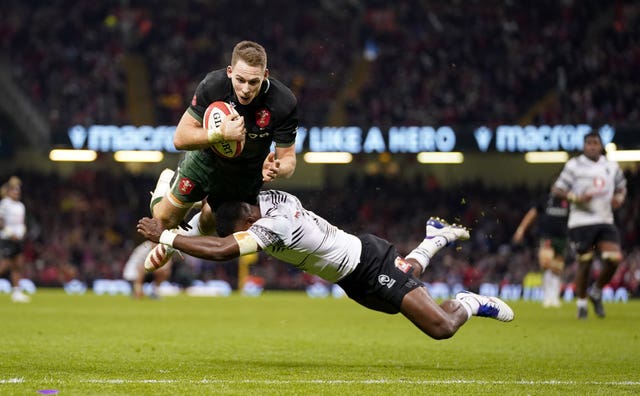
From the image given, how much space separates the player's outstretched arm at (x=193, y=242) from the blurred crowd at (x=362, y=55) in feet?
70.6

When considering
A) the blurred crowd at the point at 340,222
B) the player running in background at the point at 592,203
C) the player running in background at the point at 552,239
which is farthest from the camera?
the blurred crowd at the point at 340,222

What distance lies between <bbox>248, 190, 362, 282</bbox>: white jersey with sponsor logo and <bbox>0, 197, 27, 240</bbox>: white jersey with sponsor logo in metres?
12.6

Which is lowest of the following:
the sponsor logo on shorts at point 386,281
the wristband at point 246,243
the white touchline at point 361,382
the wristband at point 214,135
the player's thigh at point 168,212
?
the white touchline at point 361,382

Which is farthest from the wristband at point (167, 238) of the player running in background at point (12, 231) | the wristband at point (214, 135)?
the player running in background at point (12, 231)

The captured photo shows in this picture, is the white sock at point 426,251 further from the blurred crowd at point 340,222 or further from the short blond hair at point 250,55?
the blurred crowd at point 340,222

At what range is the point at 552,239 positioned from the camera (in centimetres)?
1853

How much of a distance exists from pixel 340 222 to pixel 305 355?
2225 centimetres

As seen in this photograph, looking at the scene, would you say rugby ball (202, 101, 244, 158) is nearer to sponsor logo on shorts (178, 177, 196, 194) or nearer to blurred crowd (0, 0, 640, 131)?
sponsor logo on shorts (178, 177, 196, 194)

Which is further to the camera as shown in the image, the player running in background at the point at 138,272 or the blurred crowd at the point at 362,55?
the blurred crowd at the point at 362,55

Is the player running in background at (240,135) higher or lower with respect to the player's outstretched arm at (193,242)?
higher

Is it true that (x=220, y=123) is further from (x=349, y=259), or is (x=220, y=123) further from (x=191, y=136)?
(x=349, y=259)

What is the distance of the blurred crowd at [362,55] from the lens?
2977 centimetres

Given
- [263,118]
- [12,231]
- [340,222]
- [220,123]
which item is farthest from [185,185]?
[340,222]

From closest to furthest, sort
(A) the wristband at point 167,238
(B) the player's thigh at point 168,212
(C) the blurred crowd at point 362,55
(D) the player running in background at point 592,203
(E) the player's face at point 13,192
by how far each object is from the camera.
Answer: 1. (A) the wristband at point 167,238
2. (B) the player's thigh at point 168,212
3. (D) the player running in background at point 592,203
4. (E) the player's face at point 13,192
5. (C) the blurred crowd at point 362,55
